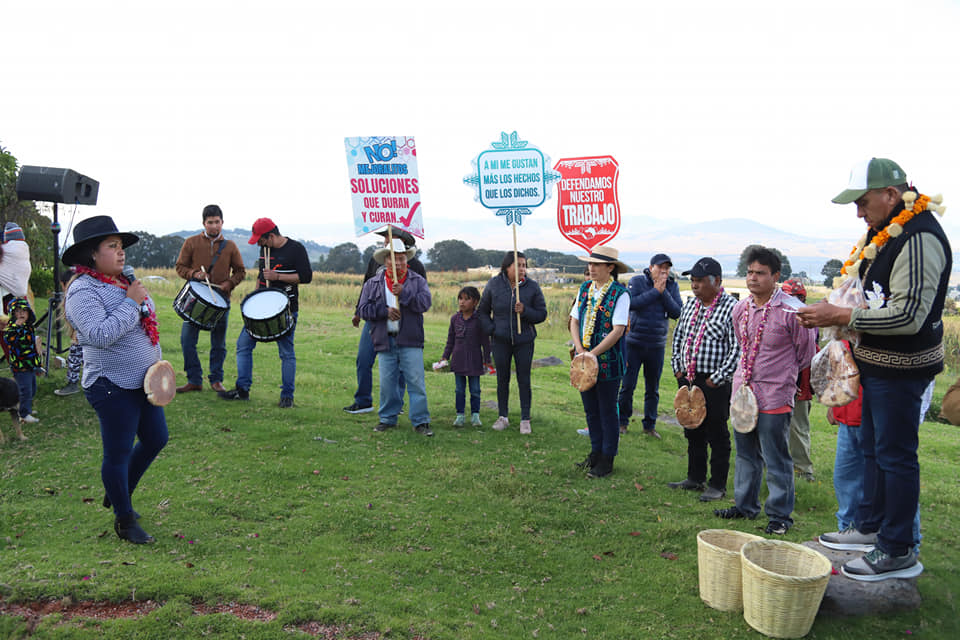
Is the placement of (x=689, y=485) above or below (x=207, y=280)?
below

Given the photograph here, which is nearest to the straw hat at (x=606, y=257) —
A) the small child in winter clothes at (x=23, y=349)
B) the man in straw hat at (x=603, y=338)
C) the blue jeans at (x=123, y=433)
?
the man in straw hat at (x=603, y=338)

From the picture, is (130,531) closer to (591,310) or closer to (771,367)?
(591,310)

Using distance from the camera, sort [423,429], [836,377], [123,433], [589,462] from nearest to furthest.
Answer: [836,377] < [123,433] < [589,462] < [423,429]

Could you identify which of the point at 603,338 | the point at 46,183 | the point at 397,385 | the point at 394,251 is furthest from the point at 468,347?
the point at 46,183

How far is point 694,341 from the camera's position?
6875 mm

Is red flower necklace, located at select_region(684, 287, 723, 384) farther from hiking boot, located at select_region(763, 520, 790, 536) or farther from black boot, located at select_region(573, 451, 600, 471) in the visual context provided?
hiking boot, located at select_region(763, 520, 790, 536)

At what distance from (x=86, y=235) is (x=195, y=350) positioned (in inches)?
191

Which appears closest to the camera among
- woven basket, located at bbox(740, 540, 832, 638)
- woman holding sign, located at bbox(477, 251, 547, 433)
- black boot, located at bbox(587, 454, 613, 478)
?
woven basket, located at bbox(740, 540, 832, 638)

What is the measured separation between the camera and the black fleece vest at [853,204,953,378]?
4.46 meters

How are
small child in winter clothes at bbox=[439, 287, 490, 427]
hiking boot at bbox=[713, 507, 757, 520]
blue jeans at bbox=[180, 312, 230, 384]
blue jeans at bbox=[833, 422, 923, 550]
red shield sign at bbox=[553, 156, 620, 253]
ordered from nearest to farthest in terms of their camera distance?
blue jeans at bbox=[833, 422, 923, 550] → hiking boot at bbox=[713, 507, 757, 520] → blue jeans at bbox=[180, 312, 230, 384] → small child in winter clothes at bbox=[439, 287, 490, 427] → red shield sign at bbox=[553, 156, 620, 253]

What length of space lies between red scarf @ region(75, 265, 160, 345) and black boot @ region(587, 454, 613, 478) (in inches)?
181

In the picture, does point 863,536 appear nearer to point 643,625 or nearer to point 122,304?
point 643,625

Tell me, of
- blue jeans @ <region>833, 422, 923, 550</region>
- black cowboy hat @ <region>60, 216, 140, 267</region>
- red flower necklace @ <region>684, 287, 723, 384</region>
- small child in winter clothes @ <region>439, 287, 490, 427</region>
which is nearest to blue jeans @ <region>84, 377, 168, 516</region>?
black cowboy hat @ <region>60, 216, 140, 267</region>

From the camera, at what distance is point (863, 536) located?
533 centimetres
